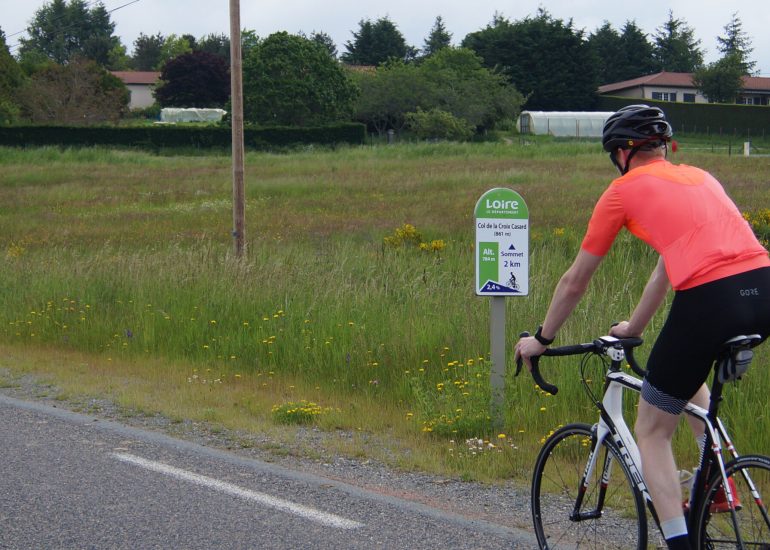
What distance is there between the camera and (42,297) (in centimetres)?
1353

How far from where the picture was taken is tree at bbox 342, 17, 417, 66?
131125 millimetres

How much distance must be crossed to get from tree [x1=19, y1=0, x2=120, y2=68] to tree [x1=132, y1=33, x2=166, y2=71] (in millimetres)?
5665

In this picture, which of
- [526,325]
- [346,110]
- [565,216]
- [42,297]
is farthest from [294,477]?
[346,110]

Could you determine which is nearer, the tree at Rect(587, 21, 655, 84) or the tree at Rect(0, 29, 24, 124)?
the tree at Rect(0, 29, 24, 124)

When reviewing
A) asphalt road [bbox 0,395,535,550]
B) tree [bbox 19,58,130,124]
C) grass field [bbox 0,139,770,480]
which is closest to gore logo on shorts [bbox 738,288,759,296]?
asphalt road [bbox 0,395,535,550]

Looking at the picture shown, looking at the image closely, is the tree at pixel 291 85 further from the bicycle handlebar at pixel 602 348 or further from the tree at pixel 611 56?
the bicycle handlebar at pixel 602 348

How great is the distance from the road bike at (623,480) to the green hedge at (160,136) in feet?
199

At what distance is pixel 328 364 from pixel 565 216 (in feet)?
48.7

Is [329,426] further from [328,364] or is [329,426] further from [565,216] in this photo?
[565,216]

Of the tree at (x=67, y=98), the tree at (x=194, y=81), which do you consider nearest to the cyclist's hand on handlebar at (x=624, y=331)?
the tree at (x=67, y=98)

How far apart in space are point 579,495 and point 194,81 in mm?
108976

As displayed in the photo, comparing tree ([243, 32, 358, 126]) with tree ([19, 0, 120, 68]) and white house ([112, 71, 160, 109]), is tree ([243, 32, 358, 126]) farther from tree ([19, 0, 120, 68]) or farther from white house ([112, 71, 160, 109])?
tree ([19, 0, 120, 68])

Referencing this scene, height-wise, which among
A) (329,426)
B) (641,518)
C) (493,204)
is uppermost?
(493,204)

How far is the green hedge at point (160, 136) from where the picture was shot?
61.4 meters
